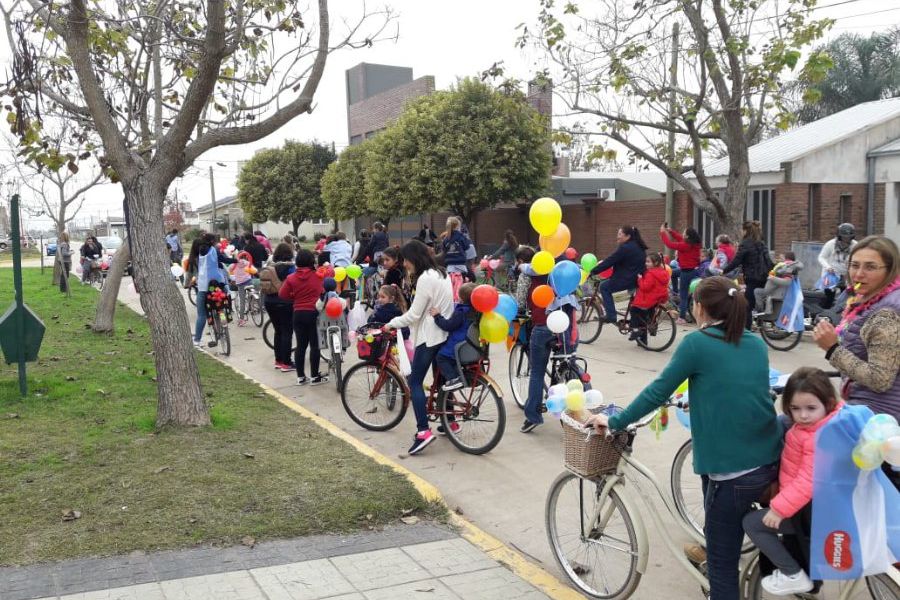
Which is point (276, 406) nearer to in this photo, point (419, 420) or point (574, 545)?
point (419, 420)

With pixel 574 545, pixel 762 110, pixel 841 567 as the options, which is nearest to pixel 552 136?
pixel 762 110

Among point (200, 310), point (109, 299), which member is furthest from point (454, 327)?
point (109, 299)

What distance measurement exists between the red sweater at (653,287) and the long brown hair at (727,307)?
808cm

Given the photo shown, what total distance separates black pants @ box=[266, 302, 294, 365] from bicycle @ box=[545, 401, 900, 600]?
675 centimetres

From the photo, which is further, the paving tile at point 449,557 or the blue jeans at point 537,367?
the blue jeans at point 537,367

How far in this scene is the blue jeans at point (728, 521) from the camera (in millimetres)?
3322

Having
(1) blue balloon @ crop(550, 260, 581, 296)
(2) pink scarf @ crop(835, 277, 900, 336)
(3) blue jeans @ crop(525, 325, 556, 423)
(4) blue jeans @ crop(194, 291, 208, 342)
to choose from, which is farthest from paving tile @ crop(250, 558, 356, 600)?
(4) blue jeans @ crop(194, 291, 208, 342)

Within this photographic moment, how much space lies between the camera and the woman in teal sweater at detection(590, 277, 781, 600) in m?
3.32

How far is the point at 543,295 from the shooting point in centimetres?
716

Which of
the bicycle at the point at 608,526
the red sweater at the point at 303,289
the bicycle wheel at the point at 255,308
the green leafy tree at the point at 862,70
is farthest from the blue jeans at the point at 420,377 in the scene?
the green leafy tree at the point at 862,70

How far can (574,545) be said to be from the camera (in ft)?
14.6

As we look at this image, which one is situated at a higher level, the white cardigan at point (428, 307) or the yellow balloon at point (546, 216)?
the yellow balloon at point (546, 216)

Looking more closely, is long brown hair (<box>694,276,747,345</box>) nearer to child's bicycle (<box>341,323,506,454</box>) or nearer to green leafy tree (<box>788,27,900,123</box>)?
child's bicycle (<box>341,323,506,454</box>)

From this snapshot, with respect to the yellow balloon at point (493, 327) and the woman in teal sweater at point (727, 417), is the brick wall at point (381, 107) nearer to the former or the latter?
the yellow balloon at point (493, 327)
